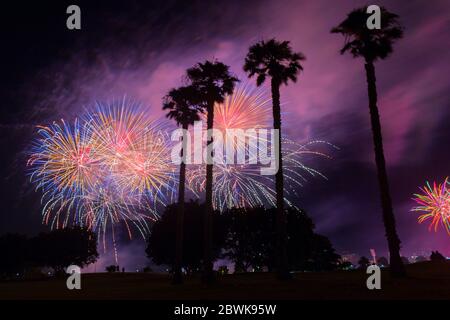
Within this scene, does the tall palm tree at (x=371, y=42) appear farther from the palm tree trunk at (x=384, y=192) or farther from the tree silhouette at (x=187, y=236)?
the tree silhouette at (x=187, y=236)

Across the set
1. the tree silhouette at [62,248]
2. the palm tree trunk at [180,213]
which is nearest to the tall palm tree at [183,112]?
the palm tree trunk at [180,213]

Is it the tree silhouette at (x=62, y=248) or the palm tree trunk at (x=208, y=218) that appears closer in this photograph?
the palm tree trunk at (x=208, y=218)

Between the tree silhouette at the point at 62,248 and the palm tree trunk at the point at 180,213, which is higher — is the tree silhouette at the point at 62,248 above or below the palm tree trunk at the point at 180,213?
below

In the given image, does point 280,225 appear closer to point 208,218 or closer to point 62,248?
point 208,218

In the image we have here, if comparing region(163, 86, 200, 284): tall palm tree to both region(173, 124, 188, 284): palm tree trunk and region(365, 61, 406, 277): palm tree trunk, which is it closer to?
region(173, 124, 188, 284): palm tree trunk

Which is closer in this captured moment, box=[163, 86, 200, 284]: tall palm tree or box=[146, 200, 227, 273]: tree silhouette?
box=[163, 86, 200, 284]: tall palm tree

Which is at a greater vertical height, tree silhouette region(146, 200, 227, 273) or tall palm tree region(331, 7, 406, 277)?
tall palm tree region(331, 7, 406, 277)

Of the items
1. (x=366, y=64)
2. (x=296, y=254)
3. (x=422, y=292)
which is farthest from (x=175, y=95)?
(x=296, y=254)

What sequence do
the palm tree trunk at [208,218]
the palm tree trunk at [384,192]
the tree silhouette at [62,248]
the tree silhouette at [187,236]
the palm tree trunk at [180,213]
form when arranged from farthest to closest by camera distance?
the tree silhouette at [62,248], the tree silhouette at [187,236], the palm tree trunk at [180,213], the palm tree trunk at [208,218], the palm tree trunk at [384,192]

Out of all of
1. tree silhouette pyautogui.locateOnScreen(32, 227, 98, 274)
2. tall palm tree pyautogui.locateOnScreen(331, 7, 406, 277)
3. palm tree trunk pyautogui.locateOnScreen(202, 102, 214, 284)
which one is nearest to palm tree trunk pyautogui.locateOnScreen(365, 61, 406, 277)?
tall palm tree pyautogui.locateOnScreen(331, 7, 406, 277)

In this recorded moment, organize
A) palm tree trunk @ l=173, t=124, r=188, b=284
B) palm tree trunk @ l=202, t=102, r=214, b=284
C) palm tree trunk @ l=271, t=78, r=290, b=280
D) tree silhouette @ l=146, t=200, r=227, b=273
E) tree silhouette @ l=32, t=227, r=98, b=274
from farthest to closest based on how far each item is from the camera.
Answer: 1. tree silhouette @ l=32, t=227, r=98, b=274
2. tree silhouette @ l=146, t=200, r=227, b=273
3. palm tree trunk @ l=173, t=124, r=188, b=284
4. palm tree trunk @ l=202, t=102, r=214, b=284
5. palm tree trunk @ l=271, t=78, r=290, b=280

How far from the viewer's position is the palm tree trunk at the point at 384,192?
25062mm

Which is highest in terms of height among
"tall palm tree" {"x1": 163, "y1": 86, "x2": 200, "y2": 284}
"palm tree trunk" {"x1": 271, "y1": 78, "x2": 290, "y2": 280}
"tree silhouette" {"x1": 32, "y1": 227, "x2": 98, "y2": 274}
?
"tall palm tree" {"x1": 163, "y1": 86, "x2": 200, "y2": 284}

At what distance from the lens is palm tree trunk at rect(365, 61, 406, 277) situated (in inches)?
987
